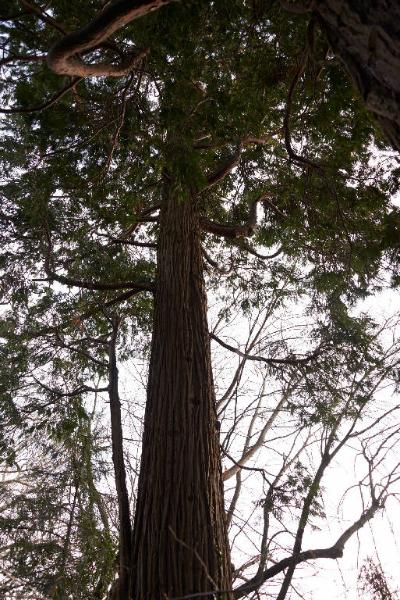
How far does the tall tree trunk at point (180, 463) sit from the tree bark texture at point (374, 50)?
170 centimetres

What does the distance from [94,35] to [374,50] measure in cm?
123

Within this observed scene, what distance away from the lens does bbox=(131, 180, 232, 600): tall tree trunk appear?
2.45m

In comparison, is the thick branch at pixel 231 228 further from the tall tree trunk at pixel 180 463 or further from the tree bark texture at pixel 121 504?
the tree bark texture at pixel 121 504

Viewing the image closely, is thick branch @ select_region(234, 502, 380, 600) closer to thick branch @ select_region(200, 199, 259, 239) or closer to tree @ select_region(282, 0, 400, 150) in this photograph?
tree @ select_region(282, 0, 400, 150)

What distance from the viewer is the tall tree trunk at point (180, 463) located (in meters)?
2.45

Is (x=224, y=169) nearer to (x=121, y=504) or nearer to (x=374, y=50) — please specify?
(x=121, y=504)

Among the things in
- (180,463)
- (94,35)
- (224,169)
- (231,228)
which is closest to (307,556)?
(180,463)

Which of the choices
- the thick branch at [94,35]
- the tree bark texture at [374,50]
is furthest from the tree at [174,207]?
the tree bark texture at [374,50]

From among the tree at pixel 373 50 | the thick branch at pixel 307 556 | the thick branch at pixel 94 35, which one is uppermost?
the thick branch at pixel 94 35

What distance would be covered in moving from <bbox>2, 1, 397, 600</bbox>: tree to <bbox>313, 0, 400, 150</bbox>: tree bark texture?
776 mm

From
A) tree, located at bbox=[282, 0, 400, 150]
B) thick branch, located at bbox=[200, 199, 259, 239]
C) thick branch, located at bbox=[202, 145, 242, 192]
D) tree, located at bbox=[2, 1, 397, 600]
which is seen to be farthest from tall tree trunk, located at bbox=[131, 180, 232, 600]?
tree, located at bbox=[282, 0, 400, 150]

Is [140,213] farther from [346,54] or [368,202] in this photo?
[346,54]

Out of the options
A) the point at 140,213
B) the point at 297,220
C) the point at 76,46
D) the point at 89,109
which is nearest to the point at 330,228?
the point at 297,220

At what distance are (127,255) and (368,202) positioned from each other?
2.67m
